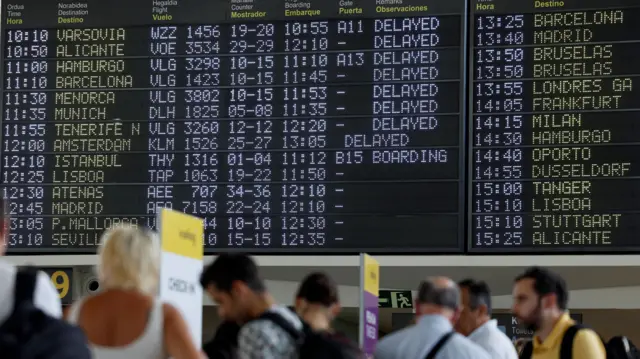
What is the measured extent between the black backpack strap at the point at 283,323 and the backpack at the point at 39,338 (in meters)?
0.97

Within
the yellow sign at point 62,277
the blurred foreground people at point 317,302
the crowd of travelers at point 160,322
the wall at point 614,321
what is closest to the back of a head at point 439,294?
the crowd of travelers at point 160,322

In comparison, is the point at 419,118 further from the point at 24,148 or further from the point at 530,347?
the point at 530,347

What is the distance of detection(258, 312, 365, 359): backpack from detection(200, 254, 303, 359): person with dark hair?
0.03 feet

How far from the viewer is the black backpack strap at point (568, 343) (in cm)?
629

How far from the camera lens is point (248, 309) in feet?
15.9

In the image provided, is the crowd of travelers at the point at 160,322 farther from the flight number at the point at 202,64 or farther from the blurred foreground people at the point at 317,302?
the flight number at the point at 202,64

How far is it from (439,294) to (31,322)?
276 cm

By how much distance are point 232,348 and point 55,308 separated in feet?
2.87

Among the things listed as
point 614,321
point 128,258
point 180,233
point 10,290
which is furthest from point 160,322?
point 614,321

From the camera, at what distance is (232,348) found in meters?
4.97

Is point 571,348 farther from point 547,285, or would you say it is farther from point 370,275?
point 370,275

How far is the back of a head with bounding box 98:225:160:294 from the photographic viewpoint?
15.1 feet

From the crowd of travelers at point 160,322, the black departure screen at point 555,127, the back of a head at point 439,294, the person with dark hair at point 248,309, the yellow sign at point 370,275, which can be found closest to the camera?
the crowd of travelers at point 160,322

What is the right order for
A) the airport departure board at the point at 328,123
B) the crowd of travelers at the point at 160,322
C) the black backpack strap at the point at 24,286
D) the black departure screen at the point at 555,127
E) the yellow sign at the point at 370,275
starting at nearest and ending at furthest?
1. the crowd of travelers at the point at 160,322
2. the black backpack strap at the point at 24,286
3. the yellow sign at the point at 370,275
4. the black departure screen at the point at 555,127
5. the airport departure board at the point at 328,123
